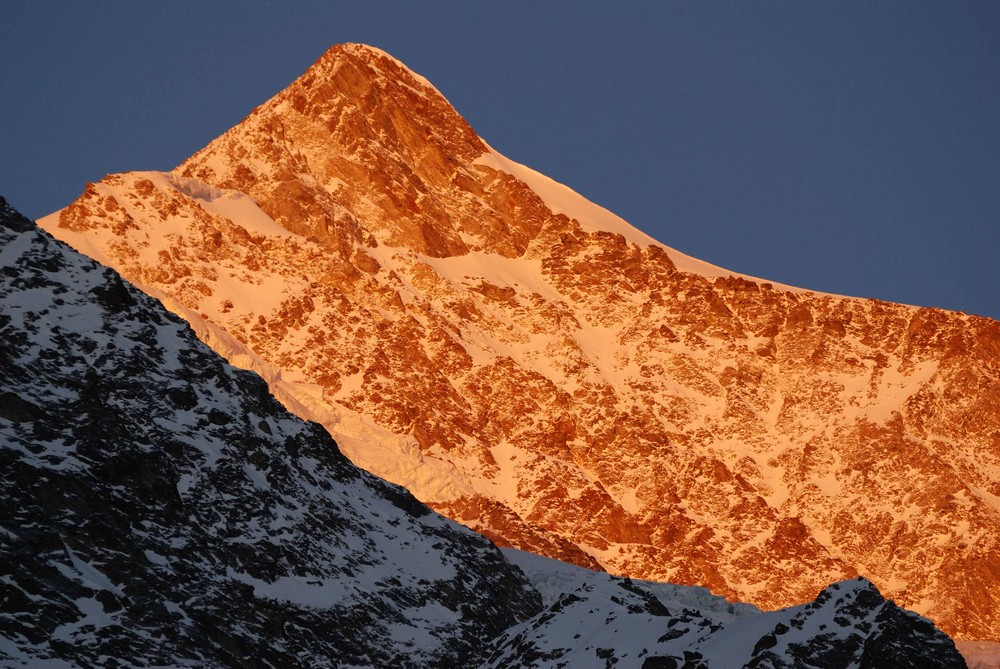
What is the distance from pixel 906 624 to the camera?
463 ft

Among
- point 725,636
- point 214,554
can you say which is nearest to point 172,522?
point 214,554

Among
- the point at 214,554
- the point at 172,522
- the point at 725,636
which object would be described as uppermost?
Result: the point at 725,636

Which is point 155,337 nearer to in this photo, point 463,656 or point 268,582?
point 268,582

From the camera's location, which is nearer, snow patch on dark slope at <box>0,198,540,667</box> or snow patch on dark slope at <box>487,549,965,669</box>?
snow patch on dark slope at <box>487,549,965,669</box>

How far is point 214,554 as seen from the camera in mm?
171750

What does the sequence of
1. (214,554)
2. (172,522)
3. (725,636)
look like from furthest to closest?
(214,554) → (172,522) → (725,636)

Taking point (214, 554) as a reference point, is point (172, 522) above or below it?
above

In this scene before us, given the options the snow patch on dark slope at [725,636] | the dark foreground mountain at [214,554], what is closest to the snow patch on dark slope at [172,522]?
the dark foreground mountain at [214,554]

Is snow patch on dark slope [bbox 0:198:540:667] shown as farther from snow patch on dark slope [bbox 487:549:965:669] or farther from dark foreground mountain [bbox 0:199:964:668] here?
snow patch on dark slope [bbox 487:549:965:669]

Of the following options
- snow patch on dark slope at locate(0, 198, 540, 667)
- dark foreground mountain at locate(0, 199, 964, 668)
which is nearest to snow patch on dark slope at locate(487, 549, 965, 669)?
dark foreground mountain at locate(0, 199, 964, 668)

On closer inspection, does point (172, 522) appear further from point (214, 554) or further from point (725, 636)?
point (725, 636)

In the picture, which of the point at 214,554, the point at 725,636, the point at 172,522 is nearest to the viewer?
the point at 725,636

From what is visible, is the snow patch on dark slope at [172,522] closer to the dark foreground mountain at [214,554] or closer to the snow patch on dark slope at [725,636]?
the dark foreground mountain at [214,554]

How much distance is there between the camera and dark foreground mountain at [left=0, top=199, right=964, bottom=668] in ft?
494
